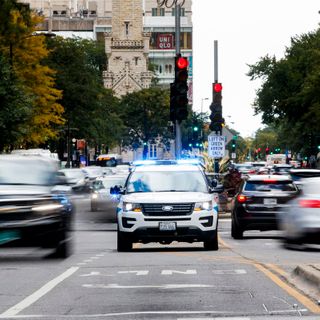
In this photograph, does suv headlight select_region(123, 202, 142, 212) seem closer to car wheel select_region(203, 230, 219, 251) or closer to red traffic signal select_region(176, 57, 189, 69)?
car wheel select_region(203, 230, 219, 251)

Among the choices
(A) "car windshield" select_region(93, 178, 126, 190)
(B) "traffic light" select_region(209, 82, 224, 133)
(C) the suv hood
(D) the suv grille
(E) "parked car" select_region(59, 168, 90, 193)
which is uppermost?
(B) "traffic light" select_region(209, 82, 224, 133)

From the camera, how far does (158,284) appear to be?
664 inches

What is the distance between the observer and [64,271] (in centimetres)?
1961

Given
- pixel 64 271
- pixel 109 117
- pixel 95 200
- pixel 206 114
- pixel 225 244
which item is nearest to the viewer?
pixel 64 271

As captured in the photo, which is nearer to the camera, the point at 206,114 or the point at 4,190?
the point at 4,190

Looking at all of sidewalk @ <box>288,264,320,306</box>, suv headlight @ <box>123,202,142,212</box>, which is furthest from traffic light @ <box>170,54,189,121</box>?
sidewalk @ <box>288,264,320,306</box>

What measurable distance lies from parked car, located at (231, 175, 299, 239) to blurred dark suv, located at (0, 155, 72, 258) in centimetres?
961

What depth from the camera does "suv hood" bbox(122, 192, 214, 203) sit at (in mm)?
25094

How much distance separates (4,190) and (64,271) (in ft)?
8.21

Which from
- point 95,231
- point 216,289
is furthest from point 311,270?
point 95,231

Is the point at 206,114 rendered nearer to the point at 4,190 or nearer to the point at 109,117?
the point at 109,117

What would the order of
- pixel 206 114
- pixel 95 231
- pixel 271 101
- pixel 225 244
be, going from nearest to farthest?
pixel 225 244
pixel 95 231
pixel 271 101
pixel 206 114

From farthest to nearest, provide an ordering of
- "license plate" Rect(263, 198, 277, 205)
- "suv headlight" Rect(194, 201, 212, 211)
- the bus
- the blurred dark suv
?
1. the bus
2. "license plate" Rect(263, 198, 277, 205)
3. "suv headlight" Rect(194, 201, 212, 211)
4. the blurred dark suv

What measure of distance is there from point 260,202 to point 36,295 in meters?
17.0
